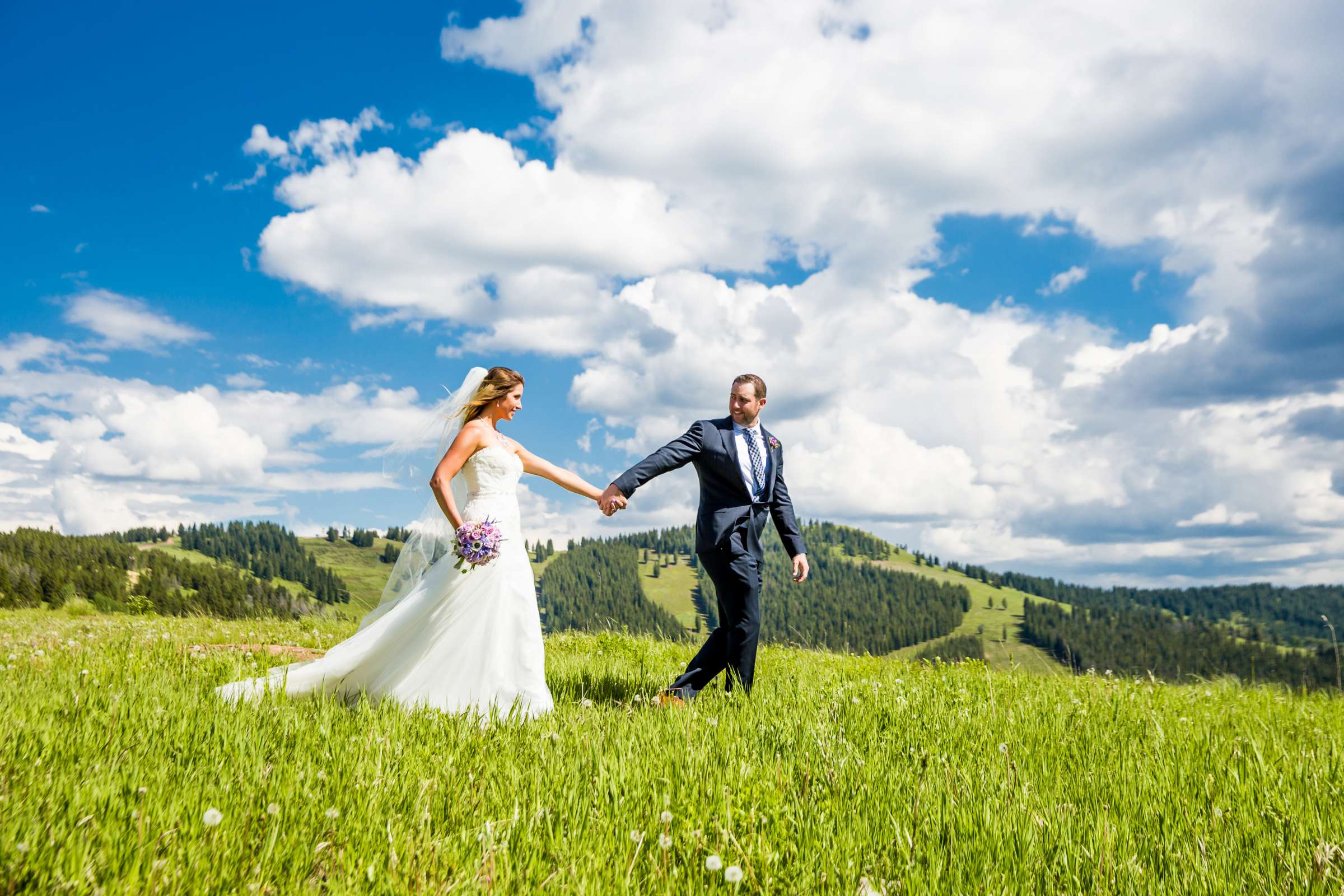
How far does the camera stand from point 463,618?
7.77m

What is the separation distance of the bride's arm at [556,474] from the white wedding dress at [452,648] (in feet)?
3.41

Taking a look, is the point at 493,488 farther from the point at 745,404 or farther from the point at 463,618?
the point at 745,404

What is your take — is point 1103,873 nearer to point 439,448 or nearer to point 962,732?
point 962,732

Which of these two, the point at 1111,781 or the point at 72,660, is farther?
the point at 72,660

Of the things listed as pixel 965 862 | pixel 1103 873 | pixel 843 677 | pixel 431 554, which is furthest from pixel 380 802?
pixel 843 677

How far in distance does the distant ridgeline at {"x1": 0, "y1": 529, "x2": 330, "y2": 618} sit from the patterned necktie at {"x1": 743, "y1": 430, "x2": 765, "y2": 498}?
93.8 m

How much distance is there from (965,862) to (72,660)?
9.22m

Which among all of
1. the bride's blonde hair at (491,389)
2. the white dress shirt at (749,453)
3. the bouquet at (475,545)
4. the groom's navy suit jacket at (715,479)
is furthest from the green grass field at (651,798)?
the bride's blonde hair at (491,389)

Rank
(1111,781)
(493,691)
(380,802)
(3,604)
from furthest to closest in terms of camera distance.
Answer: (3,604) → (493,691) → (1111,781) → (380,802)

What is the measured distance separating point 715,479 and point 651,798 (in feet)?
16.1

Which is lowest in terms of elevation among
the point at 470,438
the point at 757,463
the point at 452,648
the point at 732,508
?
the point at 452,648

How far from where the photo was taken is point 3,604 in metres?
74.1

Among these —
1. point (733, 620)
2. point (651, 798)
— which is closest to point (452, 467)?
point (733, 620)

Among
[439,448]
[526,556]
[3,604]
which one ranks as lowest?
[3,604]
